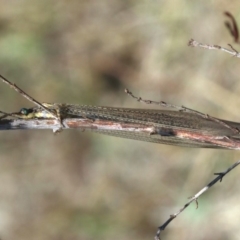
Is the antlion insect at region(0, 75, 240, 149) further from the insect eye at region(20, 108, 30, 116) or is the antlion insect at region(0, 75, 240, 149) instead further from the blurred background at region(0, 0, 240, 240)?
the blurred background at region(0, 0, 240, 240)

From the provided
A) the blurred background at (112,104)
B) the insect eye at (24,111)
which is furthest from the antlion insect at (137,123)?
the blurred background at (112,104)

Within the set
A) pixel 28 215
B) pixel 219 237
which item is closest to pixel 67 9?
pixel 28 215

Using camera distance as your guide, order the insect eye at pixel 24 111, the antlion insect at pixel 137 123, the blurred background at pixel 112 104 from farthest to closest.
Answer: the blurred background at pixel 112 104
the insect eye at pixel 24 111
the antlion insect at pixel 137 123

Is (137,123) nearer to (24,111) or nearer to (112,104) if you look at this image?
(24,111)

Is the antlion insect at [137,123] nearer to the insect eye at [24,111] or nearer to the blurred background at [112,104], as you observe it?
the insect eye at [24,111]

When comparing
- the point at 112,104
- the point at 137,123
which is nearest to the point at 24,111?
the point at 137,123
